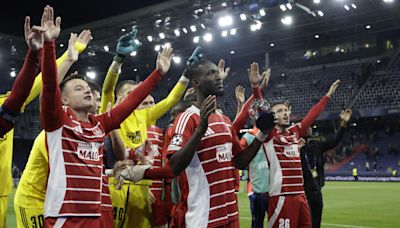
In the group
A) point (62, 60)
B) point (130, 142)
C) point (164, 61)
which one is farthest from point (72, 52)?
point (130, 142)

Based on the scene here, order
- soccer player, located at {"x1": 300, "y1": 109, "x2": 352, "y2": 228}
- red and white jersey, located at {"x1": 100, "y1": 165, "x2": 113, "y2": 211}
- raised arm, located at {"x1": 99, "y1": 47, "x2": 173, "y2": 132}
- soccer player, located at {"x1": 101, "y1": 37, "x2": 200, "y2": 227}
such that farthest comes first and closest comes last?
soccer player, located at {"x1": 300, "y1": 109, "x2": 352, "y2": 228} < soccer player, located at {"x1": 101, "y1": 37, "x2": 200, "y2": 227} < red and white jersey, located at {"x1": 100, "y1": 165, "x2": 113, "y2": 211} < raised arm, located at {"x1": 99, "y1": 47, "x2": 173, "y2": 132}

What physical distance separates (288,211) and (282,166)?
21.0 inches

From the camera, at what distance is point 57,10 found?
2492 centimetres

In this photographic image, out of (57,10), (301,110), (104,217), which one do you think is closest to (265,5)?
(57,10)

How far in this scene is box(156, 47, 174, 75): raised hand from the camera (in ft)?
14.5

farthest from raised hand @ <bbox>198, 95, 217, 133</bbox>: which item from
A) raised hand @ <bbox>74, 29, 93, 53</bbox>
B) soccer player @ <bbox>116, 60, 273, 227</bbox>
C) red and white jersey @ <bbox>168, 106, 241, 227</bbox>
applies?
raised hand @ <bbox>74, 29, 93, 53</bbox>

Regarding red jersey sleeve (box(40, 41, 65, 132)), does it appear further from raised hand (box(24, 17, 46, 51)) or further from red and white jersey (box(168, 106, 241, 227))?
red and white jersey (box(168, 106, 241, 227))

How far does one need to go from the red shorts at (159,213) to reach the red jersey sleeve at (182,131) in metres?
1.79

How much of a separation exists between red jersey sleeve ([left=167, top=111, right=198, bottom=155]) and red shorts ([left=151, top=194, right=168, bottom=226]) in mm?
1790

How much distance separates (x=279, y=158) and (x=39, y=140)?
9.86 feet

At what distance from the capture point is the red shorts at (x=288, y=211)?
226 inches

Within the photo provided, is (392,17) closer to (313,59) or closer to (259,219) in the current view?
(313,59)

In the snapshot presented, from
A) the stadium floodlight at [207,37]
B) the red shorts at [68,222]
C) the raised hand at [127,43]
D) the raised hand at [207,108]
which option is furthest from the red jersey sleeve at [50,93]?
the stadium floodlight at [207,37]

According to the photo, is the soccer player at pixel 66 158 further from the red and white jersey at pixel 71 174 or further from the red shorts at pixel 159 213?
the red shorts at pixel 159 213
